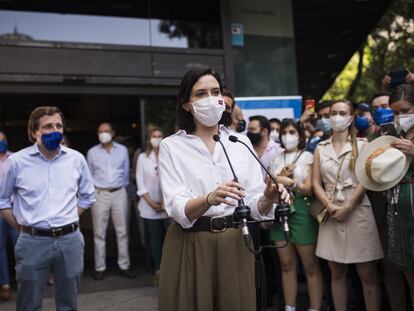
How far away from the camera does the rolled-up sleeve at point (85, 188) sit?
4.01m

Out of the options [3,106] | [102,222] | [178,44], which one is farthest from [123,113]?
[102,222]

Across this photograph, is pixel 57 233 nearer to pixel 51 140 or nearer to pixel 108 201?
pixel 51 140

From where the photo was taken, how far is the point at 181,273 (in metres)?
2.38

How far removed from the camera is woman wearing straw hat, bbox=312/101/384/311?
407 cm

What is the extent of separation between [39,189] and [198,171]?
181 centimetres

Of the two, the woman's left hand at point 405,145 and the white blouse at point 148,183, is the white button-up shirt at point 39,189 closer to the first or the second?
the white blouse at point 148,183

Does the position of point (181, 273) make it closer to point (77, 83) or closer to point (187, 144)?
point (187, 144)

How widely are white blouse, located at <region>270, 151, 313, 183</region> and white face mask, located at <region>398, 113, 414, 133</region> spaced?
1119mm

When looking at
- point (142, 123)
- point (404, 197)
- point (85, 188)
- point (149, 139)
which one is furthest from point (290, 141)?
point (142, 123)

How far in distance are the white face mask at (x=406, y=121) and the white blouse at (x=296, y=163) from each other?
1.12 meters

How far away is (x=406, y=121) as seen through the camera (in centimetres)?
357

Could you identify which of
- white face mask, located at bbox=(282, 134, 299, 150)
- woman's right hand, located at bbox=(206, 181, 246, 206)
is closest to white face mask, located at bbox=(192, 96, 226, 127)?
woman's right hand, located at bbox=(206, 181, 246, 206)

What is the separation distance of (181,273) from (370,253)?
2354mm

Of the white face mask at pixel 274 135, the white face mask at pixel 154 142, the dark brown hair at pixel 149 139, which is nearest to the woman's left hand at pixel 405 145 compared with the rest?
the white face mask at pixel 274 135
